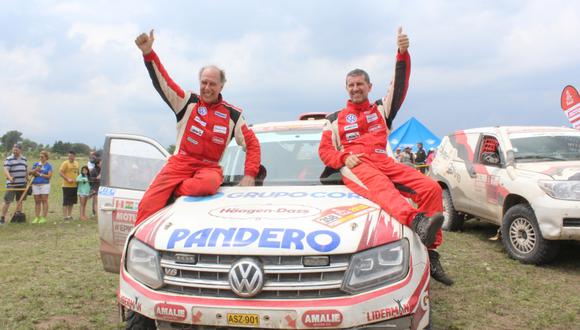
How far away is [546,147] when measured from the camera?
6801 millimetres

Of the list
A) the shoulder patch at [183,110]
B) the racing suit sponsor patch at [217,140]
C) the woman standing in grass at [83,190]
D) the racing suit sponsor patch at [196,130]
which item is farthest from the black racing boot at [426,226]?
the woman standing in grass at [83,190]

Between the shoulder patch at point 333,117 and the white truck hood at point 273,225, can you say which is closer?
the white truck hood at point 273,225

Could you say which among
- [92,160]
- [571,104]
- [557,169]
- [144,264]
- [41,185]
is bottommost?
[41,185]

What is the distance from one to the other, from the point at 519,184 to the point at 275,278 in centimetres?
476

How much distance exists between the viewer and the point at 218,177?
3684mm

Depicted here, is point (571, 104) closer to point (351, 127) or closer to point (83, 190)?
point (351, 127)

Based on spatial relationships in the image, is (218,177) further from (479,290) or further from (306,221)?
(479,290)

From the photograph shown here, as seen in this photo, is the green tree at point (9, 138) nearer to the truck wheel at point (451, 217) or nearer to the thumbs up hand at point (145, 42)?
the truck wheel at point (451, 217)

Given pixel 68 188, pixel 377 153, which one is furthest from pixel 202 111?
pixel 68 188

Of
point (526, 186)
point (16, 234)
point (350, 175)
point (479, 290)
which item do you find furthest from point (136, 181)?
point (16, 234)

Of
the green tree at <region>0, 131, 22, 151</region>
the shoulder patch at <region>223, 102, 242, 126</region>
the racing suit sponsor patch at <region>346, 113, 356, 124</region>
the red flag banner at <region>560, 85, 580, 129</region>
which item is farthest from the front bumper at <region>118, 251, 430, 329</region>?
the green tree at <region>0, 131, 22, 151</region>

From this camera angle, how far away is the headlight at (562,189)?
18.0 feet

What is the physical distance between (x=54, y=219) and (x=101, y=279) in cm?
722

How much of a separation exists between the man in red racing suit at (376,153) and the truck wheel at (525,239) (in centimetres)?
299
